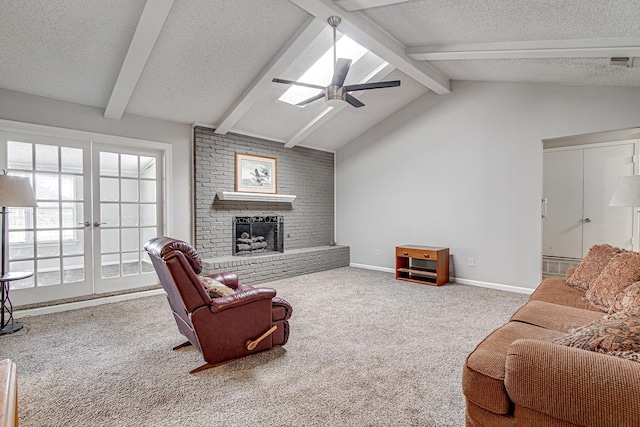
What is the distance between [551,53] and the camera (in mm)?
3064

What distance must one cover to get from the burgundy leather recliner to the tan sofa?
155cm

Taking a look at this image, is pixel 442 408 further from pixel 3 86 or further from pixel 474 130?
pixel 3 86

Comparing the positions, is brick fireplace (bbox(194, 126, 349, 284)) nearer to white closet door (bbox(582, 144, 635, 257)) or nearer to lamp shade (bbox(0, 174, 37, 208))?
lamp shade (bbox(0, 174, 37, 208))

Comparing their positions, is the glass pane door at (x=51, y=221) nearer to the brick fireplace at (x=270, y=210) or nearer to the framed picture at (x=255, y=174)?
the brick fireplace at (x=270, y=210)

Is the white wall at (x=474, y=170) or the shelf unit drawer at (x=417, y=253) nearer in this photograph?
the white wall at (x=474, y=170)

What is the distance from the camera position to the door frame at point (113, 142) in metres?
3.51

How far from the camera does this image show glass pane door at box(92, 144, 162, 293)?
412 centimetres

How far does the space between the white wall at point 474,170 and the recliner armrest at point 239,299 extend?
3.61 metres

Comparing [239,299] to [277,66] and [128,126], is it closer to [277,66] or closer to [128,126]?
[277,66]

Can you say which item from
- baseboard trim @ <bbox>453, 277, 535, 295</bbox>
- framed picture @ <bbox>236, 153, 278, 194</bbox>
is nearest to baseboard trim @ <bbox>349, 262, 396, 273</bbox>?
baseboard trim @ <bbox>453, 277, 535, 295</bbox>

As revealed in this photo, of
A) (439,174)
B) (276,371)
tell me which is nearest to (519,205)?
(439,174)

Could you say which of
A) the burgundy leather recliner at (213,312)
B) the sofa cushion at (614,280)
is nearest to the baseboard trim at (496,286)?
the sofa cushion at (614,280)

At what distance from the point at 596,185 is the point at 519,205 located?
195 cm

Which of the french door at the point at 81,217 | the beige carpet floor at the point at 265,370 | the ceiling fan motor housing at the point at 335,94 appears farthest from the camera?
the french door at the point at 81,217
